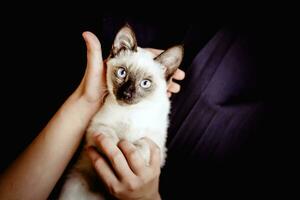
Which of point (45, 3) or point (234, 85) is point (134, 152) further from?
point (45, 3)

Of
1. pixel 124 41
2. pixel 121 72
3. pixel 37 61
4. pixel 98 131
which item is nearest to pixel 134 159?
pixel 98 131

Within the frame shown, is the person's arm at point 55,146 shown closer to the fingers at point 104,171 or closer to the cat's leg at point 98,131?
the cat's leg at point 98,131

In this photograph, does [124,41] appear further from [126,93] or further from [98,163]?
[98,163]

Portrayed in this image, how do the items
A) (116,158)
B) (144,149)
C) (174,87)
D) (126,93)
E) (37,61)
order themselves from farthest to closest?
(37,61) → (174,87) → (126,93) → (144,149) → (116,158)

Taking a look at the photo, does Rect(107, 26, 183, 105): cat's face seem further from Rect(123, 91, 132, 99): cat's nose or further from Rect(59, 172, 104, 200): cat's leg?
Rect(59, 172, 104, 200): cat's leg

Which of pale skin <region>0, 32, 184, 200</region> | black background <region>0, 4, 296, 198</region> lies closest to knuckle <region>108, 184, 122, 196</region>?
pale skin <region>0, 32, 184, 200</region>

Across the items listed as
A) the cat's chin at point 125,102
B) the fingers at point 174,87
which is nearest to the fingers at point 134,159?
the cat's chin at point 125,102

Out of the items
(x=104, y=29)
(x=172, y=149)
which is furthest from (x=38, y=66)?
(x=172, y=149)
